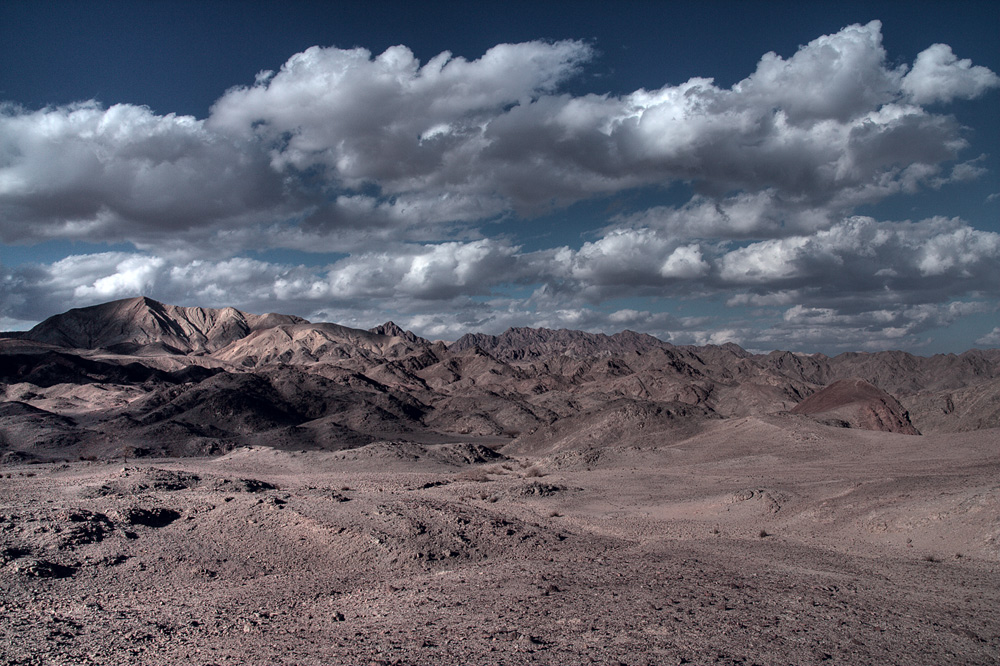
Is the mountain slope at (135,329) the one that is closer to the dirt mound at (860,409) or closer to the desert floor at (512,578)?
the dirt mound at (860,409)

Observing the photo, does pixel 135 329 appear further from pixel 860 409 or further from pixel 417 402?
pixel 860 409

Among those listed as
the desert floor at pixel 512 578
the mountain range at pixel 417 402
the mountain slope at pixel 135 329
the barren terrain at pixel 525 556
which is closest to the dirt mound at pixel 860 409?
the mountain range at pixel 417 402

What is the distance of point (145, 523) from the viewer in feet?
53.2

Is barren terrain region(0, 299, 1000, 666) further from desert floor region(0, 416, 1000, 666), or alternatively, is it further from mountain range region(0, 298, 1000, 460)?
mountain range region(0, 298, 1000, 460)

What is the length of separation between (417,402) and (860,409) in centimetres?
5064

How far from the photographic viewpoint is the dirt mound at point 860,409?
171 feet

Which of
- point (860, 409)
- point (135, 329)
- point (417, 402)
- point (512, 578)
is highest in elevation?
point (135, 329)

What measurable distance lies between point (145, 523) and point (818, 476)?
86.2 ft

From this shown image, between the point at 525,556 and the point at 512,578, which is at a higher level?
the point at 512,578

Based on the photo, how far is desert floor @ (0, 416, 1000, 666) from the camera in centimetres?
902

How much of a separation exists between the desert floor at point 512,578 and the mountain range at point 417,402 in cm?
Result: 2636

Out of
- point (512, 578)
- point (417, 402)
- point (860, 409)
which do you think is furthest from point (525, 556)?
point (417, 402)

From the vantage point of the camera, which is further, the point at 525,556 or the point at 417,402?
the point at 417,402

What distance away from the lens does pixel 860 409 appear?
177 feet
